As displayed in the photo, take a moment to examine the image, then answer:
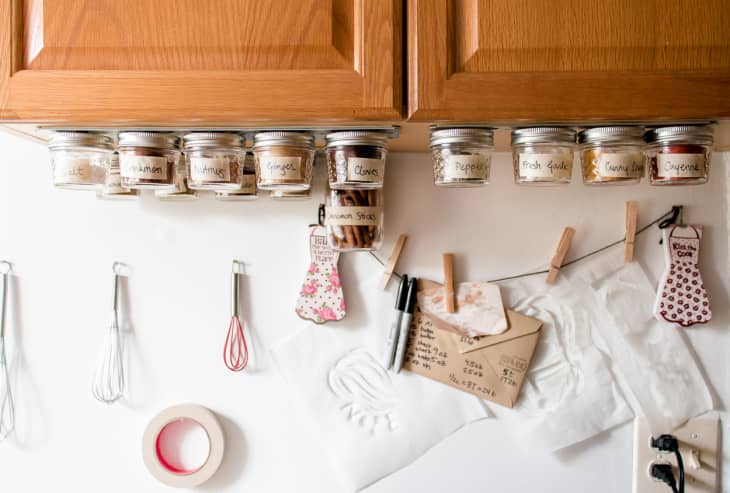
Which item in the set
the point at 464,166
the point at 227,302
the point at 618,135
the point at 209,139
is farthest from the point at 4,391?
Answer: the point at 618,135

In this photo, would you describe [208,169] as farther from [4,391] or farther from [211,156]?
[4,391]

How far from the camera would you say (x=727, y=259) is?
1.23 m

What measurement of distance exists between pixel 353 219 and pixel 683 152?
50cm

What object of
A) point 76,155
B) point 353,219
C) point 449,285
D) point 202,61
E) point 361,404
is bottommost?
point 361,404

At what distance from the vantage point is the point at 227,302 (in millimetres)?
1246

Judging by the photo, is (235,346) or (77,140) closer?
(77,140)

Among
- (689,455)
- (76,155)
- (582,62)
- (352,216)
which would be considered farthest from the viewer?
(689,455)

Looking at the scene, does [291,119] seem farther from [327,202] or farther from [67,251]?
[67,251]

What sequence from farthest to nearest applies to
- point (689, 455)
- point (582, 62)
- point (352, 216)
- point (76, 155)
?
1. point (689, 455)
2. point (352, 216)
3. point (76, 155)
4. point (582, 62)

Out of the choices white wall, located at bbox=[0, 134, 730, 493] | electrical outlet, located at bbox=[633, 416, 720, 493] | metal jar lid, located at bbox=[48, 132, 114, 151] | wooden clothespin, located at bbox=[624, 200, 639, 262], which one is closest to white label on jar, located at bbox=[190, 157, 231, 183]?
metal jar lid, located at bbox=[48, 132, 114, 151]

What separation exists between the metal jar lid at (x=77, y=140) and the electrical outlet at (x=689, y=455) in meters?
1.03

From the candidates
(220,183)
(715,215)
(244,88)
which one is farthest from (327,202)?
(715,215)

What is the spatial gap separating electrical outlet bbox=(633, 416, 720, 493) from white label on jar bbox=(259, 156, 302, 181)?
30.6 inches

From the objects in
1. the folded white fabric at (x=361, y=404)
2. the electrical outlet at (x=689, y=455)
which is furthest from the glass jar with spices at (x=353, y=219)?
the electrical outlet at (x=689, y=455)
